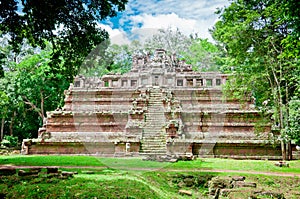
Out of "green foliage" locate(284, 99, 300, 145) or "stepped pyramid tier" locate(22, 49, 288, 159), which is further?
"stepped pyramid tier" locate(22, 49, 288, 159)

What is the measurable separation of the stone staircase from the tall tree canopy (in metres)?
6.83

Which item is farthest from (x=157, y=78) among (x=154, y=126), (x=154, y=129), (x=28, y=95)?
(x=28, y=95)

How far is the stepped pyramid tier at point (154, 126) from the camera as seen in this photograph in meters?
15.2

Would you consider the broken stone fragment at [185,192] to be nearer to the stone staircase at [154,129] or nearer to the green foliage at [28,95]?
the stone staircase at [154,129]

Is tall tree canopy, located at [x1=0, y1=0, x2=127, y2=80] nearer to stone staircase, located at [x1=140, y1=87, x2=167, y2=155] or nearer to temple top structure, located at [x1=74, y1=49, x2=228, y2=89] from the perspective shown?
stone staircase, located at [x1=140, y1=87, x2=167, y2=155]

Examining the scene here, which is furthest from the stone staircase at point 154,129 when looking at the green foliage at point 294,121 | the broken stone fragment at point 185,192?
the broken stone fragment at point 185,192

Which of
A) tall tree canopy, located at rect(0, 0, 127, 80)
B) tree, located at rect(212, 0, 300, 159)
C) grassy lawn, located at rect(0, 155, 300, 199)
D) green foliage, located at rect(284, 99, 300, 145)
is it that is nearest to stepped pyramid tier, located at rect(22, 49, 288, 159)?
tree, located at rect(212, 0, 300, 159)

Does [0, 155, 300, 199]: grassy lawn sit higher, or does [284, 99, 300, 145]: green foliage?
[284, 99, 300, 145]: green foliage

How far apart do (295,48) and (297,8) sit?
1691 mm

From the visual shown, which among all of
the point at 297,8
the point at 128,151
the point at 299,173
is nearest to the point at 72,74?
the point at 128,151

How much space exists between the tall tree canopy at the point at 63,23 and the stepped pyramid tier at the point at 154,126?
665cm

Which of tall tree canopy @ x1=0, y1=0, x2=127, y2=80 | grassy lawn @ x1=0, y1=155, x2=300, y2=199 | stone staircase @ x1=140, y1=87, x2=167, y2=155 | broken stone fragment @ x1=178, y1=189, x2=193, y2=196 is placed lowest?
broken stone fragment @ x1=178, y1=189, x2=193, y2=196

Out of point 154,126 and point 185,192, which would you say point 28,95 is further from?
point 185,192

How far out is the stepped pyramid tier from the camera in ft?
50.0
